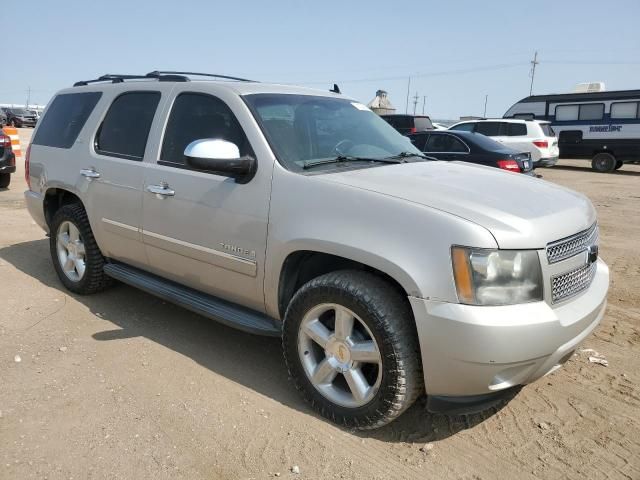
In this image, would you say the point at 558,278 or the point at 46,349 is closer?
the point at 558,278

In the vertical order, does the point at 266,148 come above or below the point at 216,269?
above

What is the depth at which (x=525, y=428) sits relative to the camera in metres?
3.01

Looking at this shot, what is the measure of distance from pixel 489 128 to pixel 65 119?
15844mm

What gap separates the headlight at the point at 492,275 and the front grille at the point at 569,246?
0.16 m

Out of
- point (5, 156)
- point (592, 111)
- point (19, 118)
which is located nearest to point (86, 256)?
point (5, 156)

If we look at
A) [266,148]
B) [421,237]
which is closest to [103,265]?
[266,148]

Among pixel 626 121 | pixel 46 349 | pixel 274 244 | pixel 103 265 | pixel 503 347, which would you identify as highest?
pixel 626 121

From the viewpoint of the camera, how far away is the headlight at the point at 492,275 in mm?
2504

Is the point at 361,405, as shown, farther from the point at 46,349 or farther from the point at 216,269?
the point at 46,349

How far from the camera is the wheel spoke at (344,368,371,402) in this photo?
2904 mm

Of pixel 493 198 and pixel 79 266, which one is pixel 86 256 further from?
pixel 493 198

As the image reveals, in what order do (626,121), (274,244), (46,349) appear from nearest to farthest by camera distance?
(274,244), (46,349), (626,121)

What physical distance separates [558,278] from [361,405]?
117cm

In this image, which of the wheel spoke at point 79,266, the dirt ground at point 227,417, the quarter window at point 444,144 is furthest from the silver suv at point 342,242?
the quarter window at point 444,144
